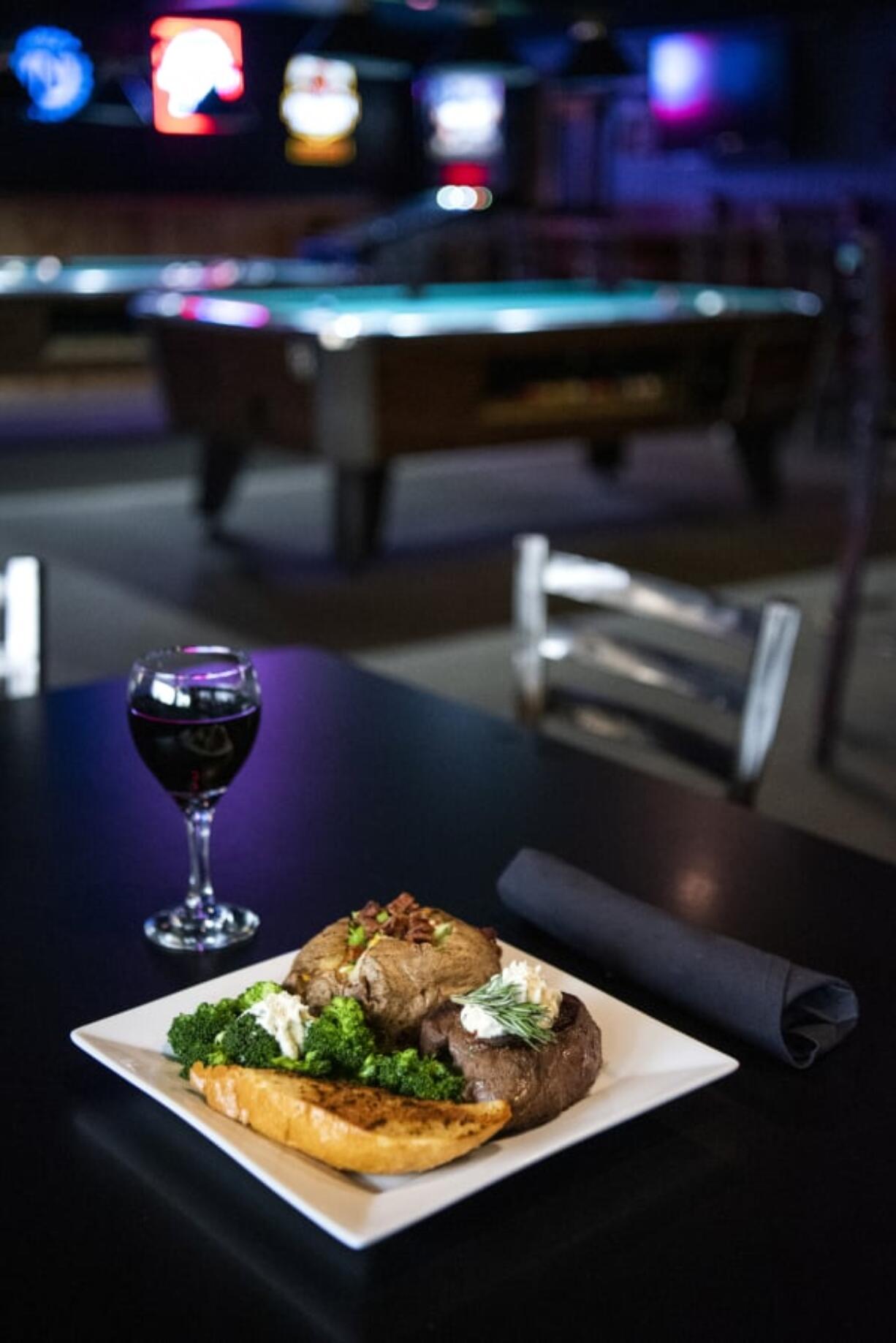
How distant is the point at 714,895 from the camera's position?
1222mm

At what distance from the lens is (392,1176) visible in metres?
0.79

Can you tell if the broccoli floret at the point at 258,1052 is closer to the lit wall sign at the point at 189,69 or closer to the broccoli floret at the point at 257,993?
the broccoli floret at the point at 257,993

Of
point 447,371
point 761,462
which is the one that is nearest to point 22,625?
point 447,371

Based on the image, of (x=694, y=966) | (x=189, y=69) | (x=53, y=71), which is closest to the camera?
(x=694, y=966)

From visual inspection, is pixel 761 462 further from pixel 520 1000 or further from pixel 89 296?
pixel 520 1000

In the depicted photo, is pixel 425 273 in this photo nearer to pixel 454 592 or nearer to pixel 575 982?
pixel 454 592

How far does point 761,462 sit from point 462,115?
23.9 feet

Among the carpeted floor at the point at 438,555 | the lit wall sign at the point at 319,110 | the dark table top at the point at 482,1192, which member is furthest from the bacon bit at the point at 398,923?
the lit wall sign at the point at 319,110

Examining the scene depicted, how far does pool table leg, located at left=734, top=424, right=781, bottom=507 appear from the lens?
22.0 ft

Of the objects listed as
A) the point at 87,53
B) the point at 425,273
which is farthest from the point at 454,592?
the point at 87,53

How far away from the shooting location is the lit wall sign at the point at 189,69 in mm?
10812

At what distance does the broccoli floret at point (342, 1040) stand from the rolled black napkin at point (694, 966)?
23cm

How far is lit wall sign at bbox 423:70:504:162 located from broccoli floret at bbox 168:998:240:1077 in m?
12.8

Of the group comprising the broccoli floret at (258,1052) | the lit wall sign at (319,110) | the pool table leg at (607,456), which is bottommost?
the pool table leg at (607,456)
